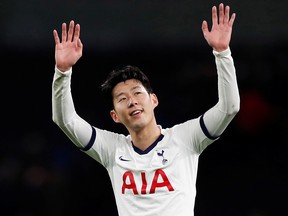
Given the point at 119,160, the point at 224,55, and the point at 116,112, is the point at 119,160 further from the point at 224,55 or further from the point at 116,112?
the point at 224,55

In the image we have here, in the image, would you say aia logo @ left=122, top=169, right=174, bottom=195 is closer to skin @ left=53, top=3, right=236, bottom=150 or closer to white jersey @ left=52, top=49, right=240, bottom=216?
white jersey @ left=52, top=49, right=240, bottom=216

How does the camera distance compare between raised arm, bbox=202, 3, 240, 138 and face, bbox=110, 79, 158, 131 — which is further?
face, bbox=110, 79, 158, 131

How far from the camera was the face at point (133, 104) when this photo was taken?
356 cm

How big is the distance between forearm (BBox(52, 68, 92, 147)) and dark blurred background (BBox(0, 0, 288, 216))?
9.38ft

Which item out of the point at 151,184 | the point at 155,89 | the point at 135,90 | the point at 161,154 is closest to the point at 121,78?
the point at 135,90

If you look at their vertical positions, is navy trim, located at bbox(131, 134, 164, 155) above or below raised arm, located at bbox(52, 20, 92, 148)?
below

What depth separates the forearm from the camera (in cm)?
345

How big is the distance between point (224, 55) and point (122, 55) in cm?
375

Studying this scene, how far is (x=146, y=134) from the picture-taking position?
365cm

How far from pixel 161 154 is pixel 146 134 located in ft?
0.53

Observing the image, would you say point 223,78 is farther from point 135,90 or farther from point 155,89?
point 155,89

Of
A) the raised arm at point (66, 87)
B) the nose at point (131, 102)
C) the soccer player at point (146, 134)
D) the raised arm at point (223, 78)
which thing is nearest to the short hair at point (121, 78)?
the soccer player at point (146, 134)

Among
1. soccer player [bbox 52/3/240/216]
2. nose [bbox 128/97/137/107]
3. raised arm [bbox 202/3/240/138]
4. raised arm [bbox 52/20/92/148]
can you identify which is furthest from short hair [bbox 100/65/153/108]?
raised arm [bbox 202/3/240/138]
